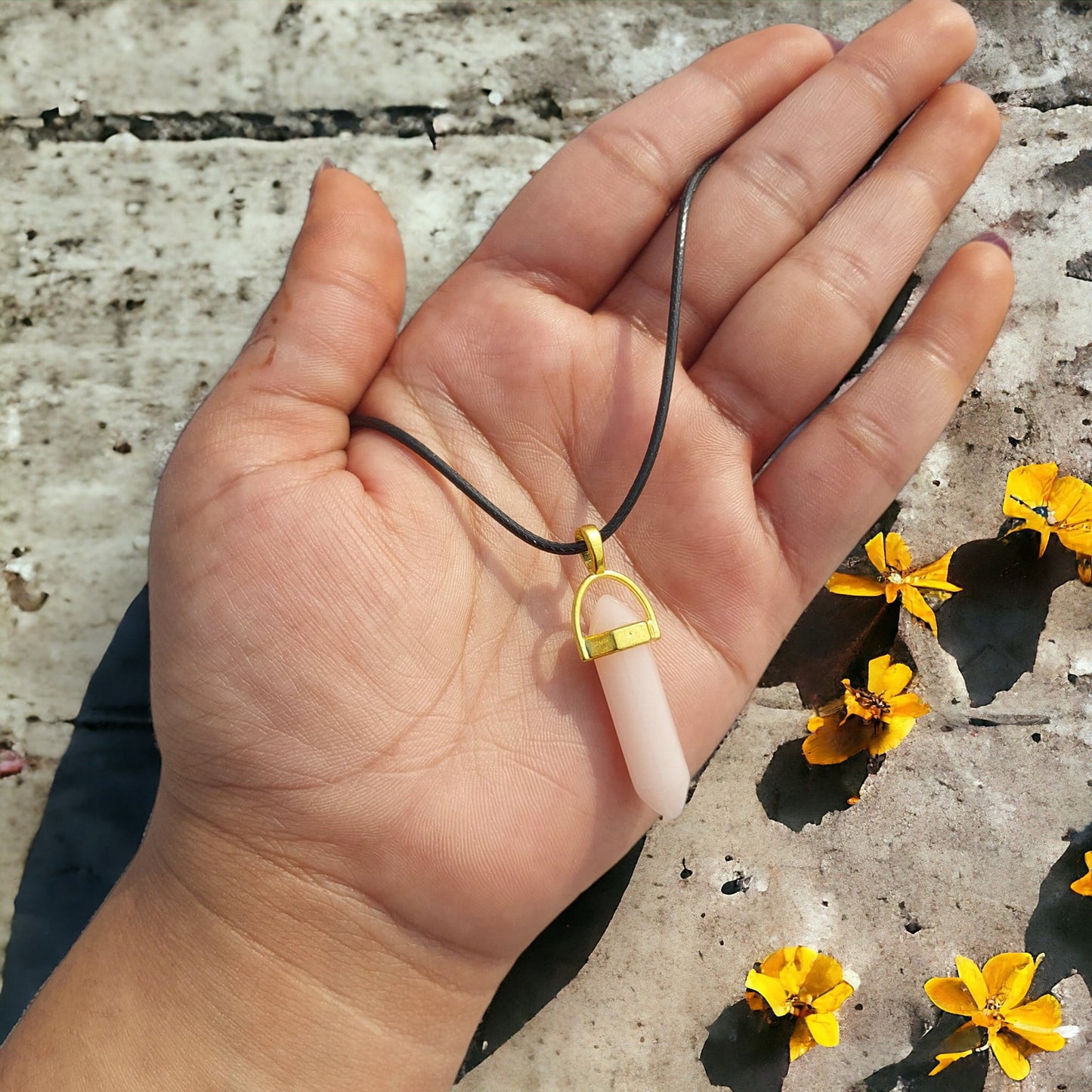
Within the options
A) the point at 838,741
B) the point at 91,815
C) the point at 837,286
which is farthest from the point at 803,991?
the point at 91,815

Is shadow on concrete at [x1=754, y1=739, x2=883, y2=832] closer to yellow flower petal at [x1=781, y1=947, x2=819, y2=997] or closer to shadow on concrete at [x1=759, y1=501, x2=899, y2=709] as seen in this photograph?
shadow on concrete at [x1=759, y1=501, x2=899, y2=709]

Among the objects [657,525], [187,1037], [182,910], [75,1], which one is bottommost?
[187,1037]

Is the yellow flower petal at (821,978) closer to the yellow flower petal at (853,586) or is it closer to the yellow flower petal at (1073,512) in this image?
the yellow flower petal at (853,586)

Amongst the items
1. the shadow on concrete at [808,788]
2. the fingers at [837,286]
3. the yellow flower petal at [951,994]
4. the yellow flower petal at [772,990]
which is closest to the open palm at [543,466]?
the fingers at [837,286]

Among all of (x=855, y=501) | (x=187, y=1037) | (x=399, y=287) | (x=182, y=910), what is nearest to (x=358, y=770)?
(x=182, y=910)

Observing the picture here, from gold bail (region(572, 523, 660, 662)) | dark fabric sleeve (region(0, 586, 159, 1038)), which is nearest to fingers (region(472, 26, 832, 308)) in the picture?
gold bail (region(572, 523, 660, 662))

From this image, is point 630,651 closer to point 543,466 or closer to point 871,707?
point 543,466

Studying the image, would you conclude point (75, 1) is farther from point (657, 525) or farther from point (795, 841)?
point (795, 841)
